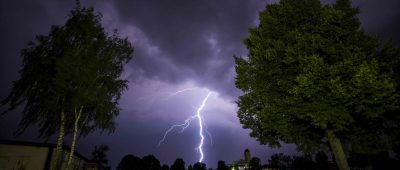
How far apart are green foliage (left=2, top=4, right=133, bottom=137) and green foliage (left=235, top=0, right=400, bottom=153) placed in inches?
480

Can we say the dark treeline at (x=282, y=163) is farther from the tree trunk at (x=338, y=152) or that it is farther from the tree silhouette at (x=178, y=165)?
the tree trunk at (x=338, y=152)

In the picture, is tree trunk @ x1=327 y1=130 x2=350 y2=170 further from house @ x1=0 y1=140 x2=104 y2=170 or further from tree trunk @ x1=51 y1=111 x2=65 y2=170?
house @ x1=0 y1=140 x2=104 y2=170

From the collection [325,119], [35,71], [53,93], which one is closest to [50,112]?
[53,93]

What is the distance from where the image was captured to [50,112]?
22.9 m

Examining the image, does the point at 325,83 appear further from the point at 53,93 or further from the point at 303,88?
the point at 53,93

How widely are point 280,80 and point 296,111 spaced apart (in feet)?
7.88

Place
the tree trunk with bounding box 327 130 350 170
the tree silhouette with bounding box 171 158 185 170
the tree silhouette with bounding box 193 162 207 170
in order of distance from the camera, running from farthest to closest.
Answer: the tree silhouette with bounding box 193 162 207 170 < the tree silhouette with bounding box 171 158 185 170 < the tree trunk with bounding box 327 130 350 170

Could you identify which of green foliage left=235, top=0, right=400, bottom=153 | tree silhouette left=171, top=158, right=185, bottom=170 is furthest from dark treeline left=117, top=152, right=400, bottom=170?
green foliage left=235, top=0, right=400, bottom=153

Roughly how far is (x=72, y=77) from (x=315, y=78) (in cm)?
1885

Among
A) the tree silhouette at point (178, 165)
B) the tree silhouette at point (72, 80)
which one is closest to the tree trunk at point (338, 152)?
the tree silhouette at point (72, 80)

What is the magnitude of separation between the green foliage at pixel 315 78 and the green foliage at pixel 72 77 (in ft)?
40.0

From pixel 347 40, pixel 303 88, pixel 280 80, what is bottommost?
pixel 303 88

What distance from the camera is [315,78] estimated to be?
50.5 ft

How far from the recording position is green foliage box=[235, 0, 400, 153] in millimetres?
15344
